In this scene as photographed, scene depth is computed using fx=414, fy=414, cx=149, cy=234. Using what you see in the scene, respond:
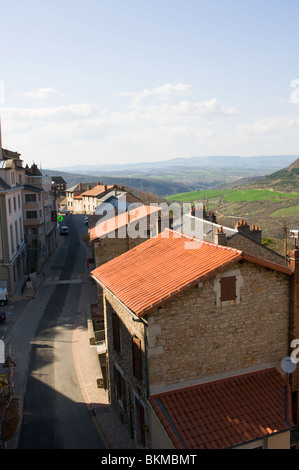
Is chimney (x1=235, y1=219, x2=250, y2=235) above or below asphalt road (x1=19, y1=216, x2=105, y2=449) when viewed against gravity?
above

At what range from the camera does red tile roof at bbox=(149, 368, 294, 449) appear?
1236 cm

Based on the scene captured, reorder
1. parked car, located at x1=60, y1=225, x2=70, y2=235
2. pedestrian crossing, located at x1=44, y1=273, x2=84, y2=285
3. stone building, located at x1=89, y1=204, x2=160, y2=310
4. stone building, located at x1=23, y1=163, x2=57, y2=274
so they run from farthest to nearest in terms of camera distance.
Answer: parked car, located at x1=60, y1=225, x2=70, y2=235 → stone building, located at x1=23, y1=163, x2=57, y2=274 → pedestrian crossing, located at x1=44, y1=273, x2=84, y2=285 → stone building, located at x1=89, y1=204, x2=160, y2=310

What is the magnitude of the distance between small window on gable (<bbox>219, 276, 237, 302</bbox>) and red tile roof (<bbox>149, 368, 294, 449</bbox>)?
2919 mm

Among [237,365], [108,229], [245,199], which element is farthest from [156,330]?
[245,199]

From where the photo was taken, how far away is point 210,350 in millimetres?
14203

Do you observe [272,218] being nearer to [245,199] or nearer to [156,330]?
[245,199]

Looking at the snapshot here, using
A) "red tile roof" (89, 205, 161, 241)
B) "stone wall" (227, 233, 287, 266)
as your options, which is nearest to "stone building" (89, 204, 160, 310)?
"red tile roof" (89, 205, 161, 241)

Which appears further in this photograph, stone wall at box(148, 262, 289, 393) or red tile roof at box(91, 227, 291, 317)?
red tile roof at box(91, 227, 291, 317)

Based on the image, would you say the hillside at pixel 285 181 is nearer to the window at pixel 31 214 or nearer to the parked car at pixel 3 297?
the window at pixel 31 214

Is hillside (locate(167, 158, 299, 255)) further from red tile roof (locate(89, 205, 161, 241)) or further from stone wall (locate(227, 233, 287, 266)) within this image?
stone wall (locate(227, 233, 287, 266))

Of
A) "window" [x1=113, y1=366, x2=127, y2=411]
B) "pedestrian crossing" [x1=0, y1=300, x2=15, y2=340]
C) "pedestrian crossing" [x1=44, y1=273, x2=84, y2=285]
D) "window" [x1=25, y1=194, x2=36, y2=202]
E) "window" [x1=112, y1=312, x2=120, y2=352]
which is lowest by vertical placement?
"pedestrian crossing" [x1=44, y1=273, x2=84, y2=285]

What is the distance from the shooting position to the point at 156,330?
13.4 m
